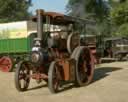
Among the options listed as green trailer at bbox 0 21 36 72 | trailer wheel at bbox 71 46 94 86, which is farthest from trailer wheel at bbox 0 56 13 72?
trailer wheel at bbox 71 46 94 86

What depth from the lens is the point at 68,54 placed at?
14406mm

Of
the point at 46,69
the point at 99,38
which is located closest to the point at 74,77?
the point at 46,69

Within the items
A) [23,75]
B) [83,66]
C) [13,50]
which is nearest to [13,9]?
[13,50]

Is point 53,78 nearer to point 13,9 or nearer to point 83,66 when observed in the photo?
point 83,66

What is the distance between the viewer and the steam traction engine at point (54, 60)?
1297 centimetres

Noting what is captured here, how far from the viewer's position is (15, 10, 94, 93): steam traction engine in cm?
1297

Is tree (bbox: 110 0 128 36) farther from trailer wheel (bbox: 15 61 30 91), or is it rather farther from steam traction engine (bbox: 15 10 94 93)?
trailer wheel (bbox: 15 61 30 91)

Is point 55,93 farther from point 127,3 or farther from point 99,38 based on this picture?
point 127,3

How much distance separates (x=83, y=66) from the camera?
14445 mm

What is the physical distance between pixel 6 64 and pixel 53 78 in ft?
30.3

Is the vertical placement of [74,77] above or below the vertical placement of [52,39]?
below

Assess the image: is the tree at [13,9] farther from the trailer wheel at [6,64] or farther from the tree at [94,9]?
the trailer wheel at [6,64]

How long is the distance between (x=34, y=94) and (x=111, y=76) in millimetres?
4369

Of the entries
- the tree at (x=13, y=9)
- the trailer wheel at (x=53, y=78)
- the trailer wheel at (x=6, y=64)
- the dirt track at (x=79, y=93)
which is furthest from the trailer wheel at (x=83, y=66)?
the tree at (x=13, y=9)
